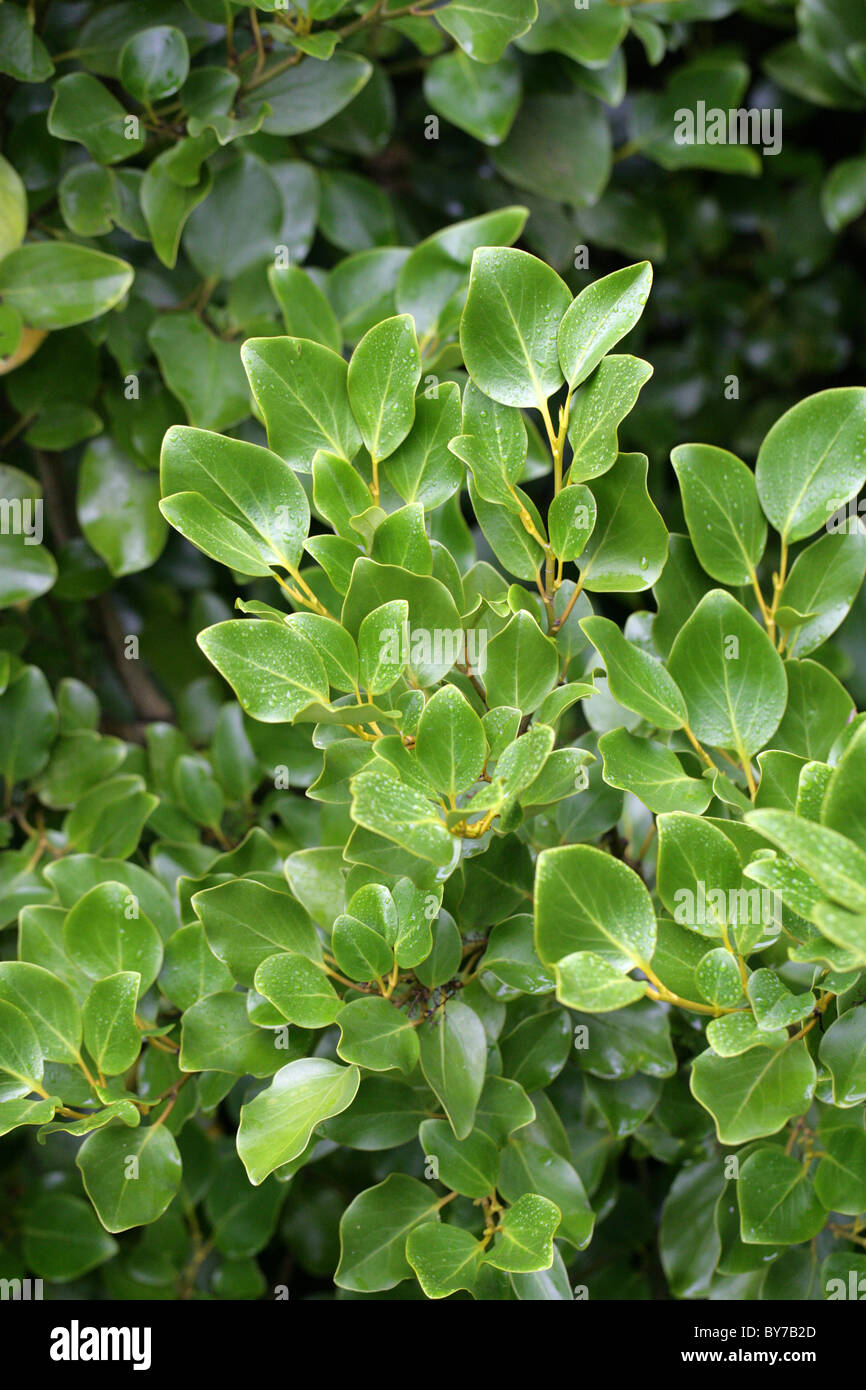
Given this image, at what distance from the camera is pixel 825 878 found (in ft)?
1.00

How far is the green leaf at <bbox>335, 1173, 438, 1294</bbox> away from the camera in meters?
0.46

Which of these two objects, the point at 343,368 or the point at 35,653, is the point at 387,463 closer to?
the point at 343,368

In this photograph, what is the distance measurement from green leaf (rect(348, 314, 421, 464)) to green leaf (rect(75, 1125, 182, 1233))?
0.31 metres

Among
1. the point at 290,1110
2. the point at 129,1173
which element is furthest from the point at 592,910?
the point at 129,1173

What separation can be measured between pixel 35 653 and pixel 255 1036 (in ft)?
1.34

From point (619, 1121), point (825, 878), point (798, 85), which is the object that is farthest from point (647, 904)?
point (798, 85)

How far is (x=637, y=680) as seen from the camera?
435 mm

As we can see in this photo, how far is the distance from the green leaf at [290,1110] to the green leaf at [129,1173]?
70mm

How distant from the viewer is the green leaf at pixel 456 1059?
0.41m

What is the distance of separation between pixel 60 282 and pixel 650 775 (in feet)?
1.48

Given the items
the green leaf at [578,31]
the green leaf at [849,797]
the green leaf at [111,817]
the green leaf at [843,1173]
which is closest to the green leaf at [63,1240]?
the green leaf at [111,817]

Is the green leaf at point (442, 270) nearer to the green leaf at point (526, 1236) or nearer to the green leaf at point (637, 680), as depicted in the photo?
the green leaf at point (637, 680)

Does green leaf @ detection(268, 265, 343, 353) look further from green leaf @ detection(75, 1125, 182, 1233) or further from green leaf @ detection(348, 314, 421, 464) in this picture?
green leaf @ detection(75, 1125, 182, 1233)

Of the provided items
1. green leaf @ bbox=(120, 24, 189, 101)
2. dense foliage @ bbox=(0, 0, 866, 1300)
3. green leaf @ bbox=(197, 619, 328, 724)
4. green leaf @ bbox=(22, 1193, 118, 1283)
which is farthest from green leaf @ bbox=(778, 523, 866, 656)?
green leaf @ bbox=(22, 1193, 118, 1283)
